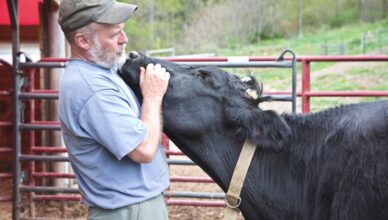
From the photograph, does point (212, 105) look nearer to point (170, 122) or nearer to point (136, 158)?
point (170, 122)

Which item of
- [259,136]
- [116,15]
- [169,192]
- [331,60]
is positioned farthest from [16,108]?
[259,136]

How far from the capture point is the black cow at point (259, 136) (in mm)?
2996

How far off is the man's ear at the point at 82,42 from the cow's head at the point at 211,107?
284 millimetres

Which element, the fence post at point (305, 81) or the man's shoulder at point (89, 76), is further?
the fence post at point (305, 81)

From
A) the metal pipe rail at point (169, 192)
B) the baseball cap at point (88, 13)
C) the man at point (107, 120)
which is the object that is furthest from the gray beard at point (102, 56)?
the metal pipe rail at point (169, 192)

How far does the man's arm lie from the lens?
280 cm

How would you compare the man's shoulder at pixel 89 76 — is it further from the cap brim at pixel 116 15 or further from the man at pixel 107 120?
the cap brim at pixel 116 15

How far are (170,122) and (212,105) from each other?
224 millimetres

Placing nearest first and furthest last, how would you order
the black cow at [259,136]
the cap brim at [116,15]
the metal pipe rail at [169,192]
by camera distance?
the cap brim at [116,15] < the black cow at [259,136] < the metal pipe rail at [169,192]

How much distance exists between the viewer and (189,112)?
3.09 meters

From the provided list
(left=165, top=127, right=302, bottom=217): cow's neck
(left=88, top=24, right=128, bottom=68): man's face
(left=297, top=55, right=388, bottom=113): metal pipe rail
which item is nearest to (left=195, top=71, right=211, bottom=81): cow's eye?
(left=165, top=127, right=302, bottom=217): cow's neck

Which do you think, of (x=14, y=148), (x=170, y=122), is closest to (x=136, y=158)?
(x=170, y=122)

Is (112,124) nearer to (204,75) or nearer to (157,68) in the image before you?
(157,68)

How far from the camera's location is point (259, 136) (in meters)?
3.03
